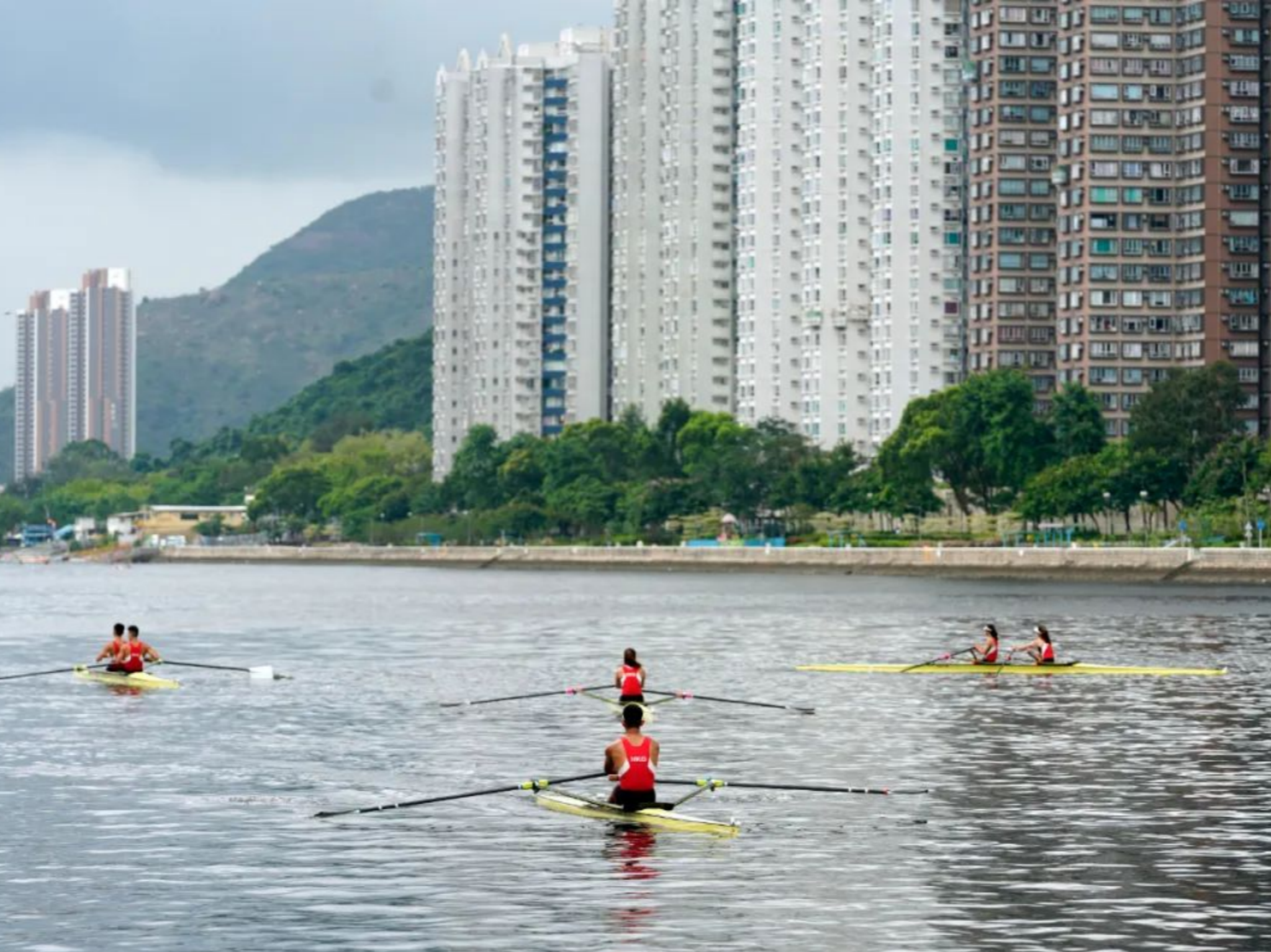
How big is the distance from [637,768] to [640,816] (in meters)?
1.03

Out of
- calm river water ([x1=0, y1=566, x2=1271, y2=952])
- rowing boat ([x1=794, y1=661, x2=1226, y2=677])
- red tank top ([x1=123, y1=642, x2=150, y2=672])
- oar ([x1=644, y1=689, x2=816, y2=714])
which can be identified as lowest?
calm river water ([x1=0, y1=566, x2=1271, y2=952])

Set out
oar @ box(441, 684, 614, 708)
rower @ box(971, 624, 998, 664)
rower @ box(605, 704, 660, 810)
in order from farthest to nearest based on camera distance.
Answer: rower @ box(971, 624, 998, 664) → oar @ box(441, 684, 614, 708) → rower @ box(605, 704, 660, 810)

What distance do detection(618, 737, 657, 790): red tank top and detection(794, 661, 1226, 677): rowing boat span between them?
1638 inches

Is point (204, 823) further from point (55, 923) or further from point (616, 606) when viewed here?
point (616, 606)

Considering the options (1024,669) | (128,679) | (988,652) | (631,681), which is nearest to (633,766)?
(631,681)

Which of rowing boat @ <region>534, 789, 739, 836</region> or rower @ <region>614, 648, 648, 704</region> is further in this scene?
rower @ <region>614, 648, 648, 704</region>

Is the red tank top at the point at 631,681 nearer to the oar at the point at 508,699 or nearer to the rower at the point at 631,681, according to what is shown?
the rower at the point at 631,681

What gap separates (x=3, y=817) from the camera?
49969 millimetres

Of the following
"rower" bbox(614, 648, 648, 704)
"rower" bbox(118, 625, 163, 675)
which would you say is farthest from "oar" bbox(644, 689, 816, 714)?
"rower" bbox(118, 625, 163, 675)

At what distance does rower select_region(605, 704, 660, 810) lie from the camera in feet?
148

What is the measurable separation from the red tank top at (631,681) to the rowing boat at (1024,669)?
2259cm

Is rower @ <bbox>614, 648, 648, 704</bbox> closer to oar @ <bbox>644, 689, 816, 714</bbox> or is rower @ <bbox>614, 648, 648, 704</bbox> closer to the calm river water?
the calm river water

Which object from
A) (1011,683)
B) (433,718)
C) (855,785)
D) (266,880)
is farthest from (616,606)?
(266,880)

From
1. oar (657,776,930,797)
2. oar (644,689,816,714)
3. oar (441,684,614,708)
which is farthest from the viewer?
oar (441,684,614,708)
